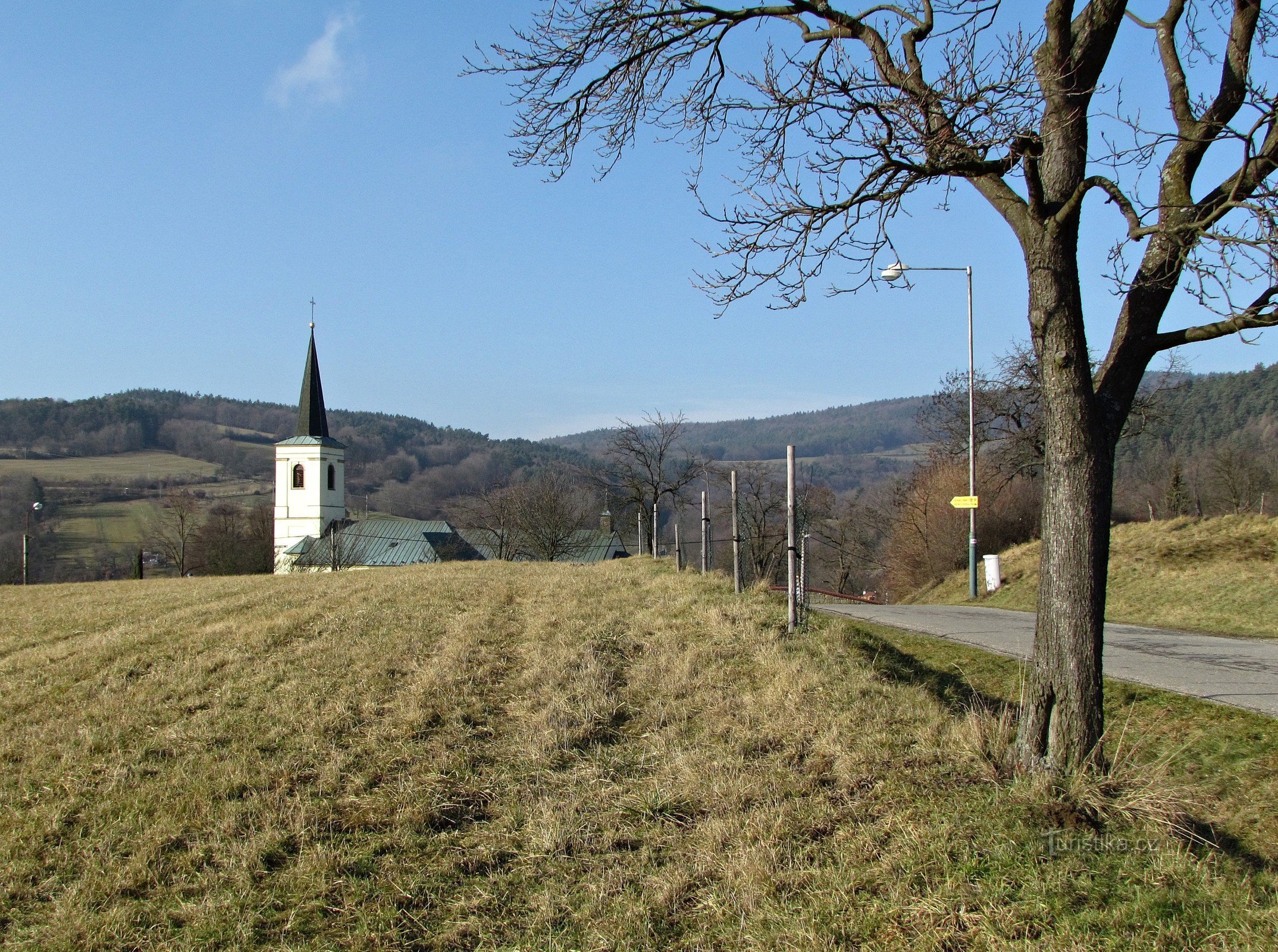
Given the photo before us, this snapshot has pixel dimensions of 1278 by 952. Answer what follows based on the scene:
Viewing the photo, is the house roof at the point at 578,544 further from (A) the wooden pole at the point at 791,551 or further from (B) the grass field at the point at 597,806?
(B) the grass field at the point at 597,806

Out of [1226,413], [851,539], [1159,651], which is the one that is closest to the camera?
[1159,651]

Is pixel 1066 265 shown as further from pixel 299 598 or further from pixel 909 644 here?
pixel 299 598

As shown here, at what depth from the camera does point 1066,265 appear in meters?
5.13

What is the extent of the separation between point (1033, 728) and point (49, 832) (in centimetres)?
571

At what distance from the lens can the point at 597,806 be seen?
16.7 feet

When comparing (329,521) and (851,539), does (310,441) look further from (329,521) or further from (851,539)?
(851,539)

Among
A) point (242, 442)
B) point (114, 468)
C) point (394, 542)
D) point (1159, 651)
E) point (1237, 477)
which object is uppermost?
point (242, 442)

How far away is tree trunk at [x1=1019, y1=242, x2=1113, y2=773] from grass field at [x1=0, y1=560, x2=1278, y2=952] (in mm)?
369

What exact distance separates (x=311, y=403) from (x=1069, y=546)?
232ft

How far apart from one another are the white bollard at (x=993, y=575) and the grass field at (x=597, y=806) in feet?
48.0

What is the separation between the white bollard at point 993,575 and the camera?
883 inches

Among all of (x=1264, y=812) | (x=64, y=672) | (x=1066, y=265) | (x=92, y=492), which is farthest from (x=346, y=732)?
(x=92, y=492)

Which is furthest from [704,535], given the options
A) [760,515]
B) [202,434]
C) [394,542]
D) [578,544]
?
[202,434]

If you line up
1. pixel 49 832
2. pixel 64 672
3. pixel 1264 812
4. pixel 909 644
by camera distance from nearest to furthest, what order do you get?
1. pixel 49 832
2. pixel 1264 812
3. pixel 64 672
4. pixel 909 644
